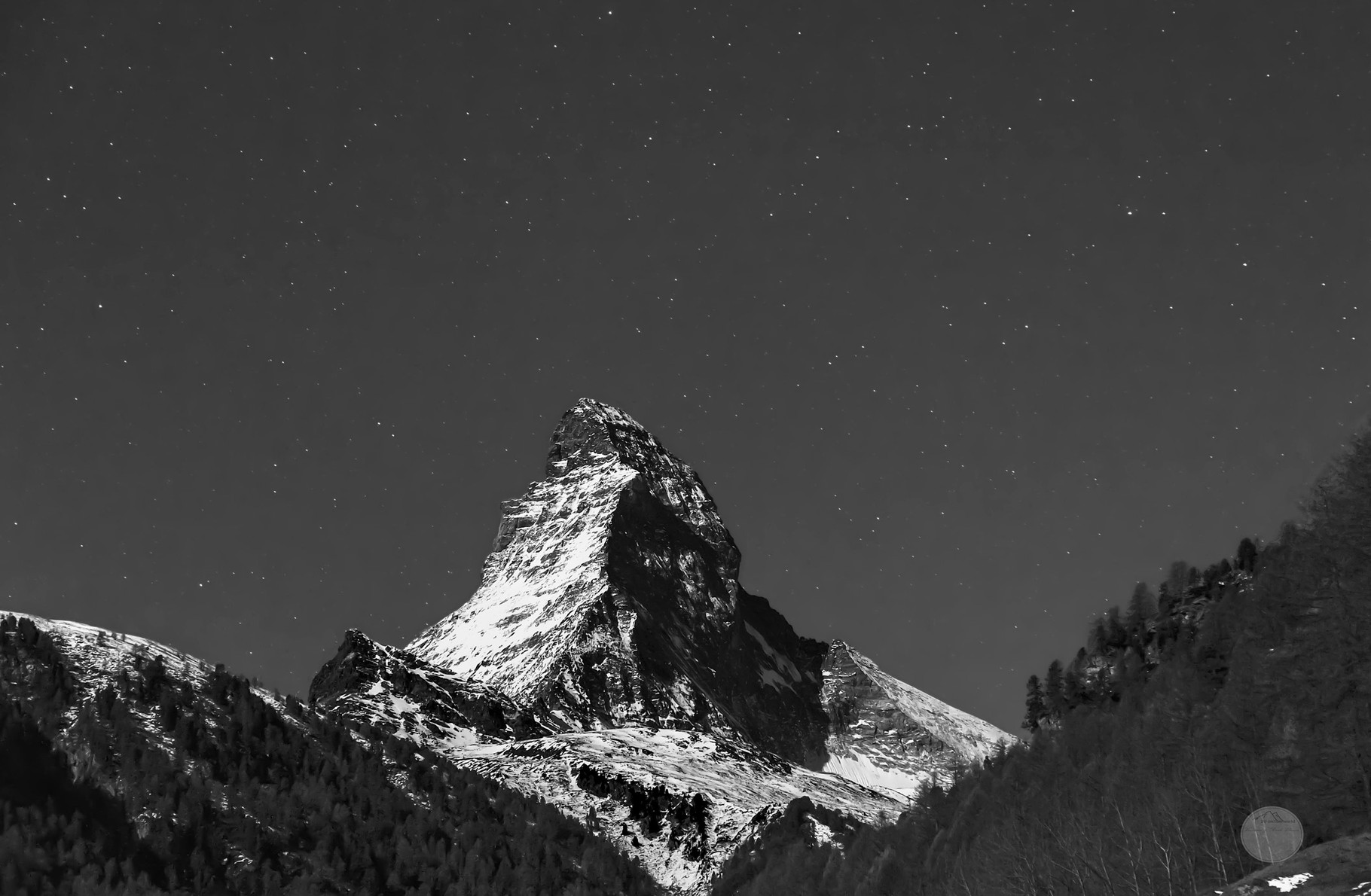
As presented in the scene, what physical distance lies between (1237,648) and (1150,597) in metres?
75.4

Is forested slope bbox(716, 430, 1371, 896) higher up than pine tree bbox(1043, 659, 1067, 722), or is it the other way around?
pine tree bbox(1043, 659, 1067, 722)

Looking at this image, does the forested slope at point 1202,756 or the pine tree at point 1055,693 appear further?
the pine tree at point 1055,693

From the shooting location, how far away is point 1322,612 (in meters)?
82.8

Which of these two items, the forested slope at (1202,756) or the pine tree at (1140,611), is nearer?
the forested slope at (1202,756)

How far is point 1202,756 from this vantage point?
9225 centimetres

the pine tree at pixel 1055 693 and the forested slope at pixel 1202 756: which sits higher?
the pine tree at pixel 1055 693

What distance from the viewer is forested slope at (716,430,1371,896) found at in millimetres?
75062


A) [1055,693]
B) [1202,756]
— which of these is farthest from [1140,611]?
[1202,756]

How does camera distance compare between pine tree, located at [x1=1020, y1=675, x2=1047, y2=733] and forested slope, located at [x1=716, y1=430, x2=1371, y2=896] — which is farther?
pine tree, located at [x1=1020, y1=675, x2=1047, y2=733]

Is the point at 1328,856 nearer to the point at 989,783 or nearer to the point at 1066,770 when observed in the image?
the point at 1066,770

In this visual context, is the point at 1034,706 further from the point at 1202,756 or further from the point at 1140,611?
the point at 1202,756

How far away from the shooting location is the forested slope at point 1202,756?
246 feet

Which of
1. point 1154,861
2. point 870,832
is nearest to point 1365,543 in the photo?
point 1154,861

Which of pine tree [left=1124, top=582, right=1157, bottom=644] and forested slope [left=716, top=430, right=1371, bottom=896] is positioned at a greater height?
Result: pine tree [left=1124, top=582, right=1157, bottom=644]
